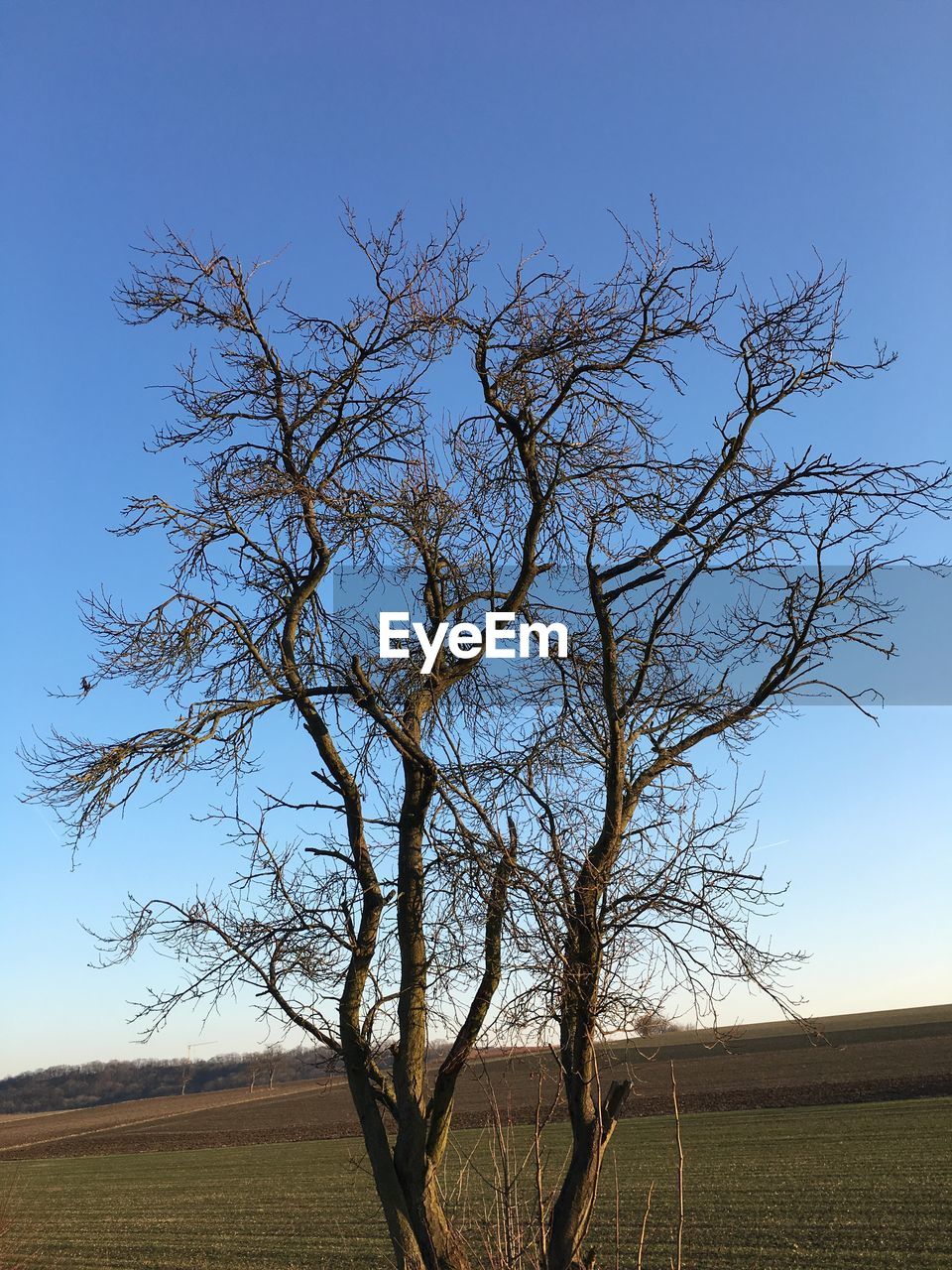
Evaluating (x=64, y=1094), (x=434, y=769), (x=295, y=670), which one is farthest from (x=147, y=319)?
(x=64, y=1094)

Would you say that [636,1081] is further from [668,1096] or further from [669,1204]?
[668,1096]

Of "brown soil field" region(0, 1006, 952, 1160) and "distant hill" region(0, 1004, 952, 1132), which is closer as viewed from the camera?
"distant hill" region(0, 1004, 952, 1132)

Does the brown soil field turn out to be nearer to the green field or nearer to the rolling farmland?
the rolling farmland

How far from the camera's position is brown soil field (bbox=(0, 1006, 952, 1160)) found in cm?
4000

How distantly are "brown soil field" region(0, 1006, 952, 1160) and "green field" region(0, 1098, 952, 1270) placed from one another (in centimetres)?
250

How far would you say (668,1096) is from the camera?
45.0m

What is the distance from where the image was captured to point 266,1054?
22.9ft

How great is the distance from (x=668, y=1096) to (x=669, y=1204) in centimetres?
2718

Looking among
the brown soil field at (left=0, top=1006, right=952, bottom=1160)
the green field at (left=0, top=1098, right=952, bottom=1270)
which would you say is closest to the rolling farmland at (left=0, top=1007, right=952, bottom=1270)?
the green field at (left=0, top=1098, right=952, bottom=1270)

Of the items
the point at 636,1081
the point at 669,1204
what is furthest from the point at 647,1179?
the point at 636,1081

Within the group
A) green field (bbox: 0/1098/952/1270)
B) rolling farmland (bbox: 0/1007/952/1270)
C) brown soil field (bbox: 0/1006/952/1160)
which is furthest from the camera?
brown soil field (bbox: 0/1006/952/1160)

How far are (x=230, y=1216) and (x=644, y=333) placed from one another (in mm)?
24038

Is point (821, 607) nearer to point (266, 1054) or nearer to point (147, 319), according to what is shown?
point (266, 1054)

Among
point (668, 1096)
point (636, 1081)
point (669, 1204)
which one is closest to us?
point (636, 1081)
